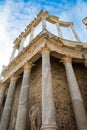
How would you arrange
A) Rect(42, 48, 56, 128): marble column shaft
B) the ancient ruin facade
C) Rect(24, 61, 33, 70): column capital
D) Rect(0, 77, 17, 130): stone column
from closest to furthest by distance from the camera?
Rect(42, 48, 56, 128): marble column shaft < the ancient ruin facade < Rect(0, 77, 17, 130): stone column < Rect(24, 61, 33, 70): column capital

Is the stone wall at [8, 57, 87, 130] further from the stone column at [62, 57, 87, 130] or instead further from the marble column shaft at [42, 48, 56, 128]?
the marble column shaft at [42, 48, 56, 128]

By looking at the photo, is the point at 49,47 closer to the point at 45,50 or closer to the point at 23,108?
the point at 45,50

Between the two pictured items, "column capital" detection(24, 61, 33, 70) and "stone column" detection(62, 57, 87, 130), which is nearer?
"stone column" detection(62, 57, 87, 130)

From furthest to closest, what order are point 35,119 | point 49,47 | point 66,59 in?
1. point 66,59
2. point 49,47
3. point 35,119

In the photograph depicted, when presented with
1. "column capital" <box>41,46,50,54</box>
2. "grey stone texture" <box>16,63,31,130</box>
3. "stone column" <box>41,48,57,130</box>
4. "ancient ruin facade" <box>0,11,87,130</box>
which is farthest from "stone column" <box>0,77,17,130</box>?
"stone column" <box>41,48,57,130</box>

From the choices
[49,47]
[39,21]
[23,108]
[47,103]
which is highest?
[39,21]

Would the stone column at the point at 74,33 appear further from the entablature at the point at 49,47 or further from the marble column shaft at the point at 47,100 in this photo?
the marble column shaft at the point at 47,100

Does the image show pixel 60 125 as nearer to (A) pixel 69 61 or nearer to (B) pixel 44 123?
(B) pixel 44 123

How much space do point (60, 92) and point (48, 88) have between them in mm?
2748

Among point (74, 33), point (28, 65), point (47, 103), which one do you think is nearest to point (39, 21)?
point (74, 33)

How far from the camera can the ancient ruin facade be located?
26.5 feet

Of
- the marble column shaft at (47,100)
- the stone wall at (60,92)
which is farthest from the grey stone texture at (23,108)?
the marble column shaft at (47,100)

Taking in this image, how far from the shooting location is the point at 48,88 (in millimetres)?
8031

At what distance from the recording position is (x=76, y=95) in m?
8.79
